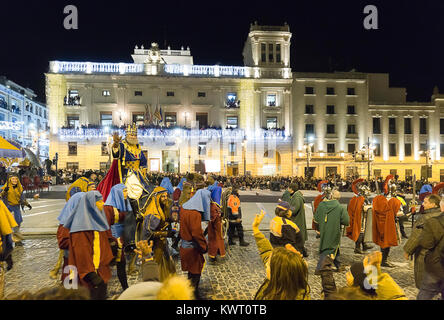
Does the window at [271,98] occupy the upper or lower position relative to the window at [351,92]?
lower

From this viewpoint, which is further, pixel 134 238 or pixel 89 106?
pixel 89 106

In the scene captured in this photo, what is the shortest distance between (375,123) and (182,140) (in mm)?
27520

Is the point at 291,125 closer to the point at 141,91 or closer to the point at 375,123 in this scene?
the point at 375,123

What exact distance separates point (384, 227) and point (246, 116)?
3267 centimetres

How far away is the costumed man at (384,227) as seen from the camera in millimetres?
6207

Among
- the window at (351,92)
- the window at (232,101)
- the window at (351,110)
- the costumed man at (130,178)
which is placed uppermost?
the window at (351,92)

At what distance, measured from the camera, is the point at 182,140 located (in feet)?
119

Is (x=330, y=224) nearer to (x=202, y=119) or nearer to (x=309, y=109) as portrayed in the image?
(x=202, y=119)

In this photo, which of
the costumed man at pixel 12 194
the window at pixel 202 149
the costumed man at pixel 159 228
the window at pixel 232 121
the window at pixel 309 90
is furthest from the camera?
the window at pixel 309 90

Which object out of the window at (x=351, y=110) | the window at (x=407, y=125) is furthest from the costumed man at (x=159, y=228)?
the window at (x=407, y=125)

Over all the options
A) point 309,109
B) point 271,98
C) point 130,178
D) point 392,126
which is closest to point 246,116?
point 271,98

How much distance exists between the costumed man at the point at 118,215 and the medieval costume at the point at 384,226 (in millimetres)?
5538

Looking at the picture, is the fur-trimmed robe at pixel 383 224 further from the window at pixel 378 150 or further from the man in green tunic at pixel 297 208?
the window at pixel 378 150

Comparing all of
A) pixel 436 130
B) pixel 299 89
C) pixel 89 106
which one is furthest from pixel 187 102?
pixel 436 130
